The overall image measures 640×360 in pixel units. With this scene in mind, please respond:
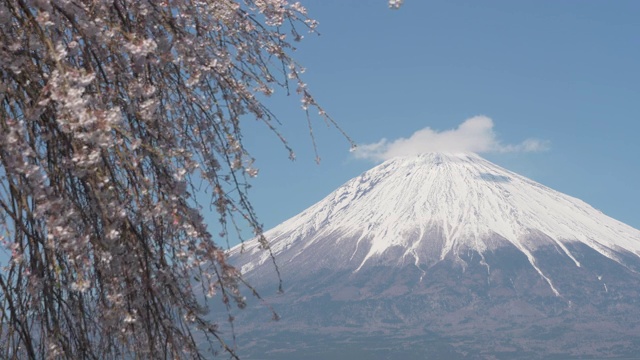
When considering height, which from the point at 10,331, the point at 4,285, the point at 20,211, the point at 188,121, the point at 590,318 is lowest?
the point at 590,318

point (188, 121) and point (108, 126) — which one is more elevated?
point (188, 121)

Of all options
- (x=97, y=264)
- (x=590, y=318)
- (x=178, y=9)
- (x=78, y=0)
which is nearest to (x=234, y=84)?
(x=178, y=9)

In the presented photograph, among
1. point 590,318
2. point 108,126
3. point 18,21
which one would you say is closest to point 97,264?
point 108,126

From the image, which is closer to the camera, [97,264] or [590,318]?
[97,264]

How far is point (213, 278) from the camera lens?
6.43 ft

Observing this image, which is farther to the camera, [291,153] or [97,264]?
[291,153]

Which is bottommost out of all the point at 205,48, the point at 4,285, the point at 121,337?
the point at 121,337

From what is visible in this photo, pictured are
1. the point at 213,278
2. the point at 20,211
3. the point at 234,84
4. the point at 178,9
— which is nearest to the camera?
the point at 20,211

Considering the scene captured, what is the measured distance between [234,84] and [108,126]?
934 mm

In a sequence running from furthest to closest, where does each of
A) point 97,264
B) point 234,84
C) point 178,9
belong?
point 234,84 < point 178,9 < point 97,264

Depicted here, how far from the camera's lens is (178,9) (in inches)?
86.4

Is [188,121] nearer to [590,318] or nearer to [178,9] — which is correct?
[178,9]

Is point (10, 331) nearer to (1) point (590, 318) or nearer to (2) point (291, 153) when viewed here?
(2) point (291, 153)

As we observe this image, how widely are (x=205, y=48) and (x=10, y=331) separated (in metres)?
1.03
